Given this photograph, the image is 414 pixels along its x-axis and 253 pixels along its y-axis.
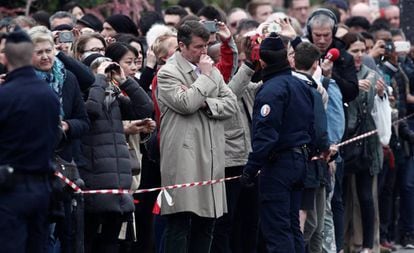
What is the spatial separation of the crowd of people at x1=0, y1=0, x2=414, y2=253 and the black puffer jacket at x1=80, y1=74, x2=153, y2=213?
1 cm

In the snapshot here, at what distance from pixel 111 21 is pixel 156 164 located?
2190 mm

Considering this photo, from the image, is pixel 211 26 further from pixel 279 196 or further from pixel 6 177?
pixel 6 177

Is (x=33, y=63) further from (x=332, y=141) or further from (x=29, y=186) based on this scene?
(x=332, y=141)

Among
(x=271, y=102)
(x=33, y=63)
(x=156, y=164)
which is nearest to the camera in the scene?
(x=33, y=63)

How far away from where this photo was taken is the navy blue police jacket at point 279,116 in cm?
1205

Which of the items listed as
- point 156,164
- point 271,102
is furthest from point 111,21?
point 271,102

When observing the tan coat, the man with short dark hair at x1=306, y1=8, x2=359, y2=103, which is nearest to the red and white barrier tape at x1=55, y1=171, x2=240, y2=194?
the tan coat

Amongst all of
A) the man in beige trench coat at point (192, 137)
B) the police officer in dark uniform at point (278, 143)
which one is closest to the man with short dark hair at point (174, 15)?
the man in beige trench coat at point (192, 137)

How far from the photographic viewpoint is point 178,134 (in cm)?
1215

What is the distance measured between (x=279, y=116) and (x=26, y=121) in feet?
9.78

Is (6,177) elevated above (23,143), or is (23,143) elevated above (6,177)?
(23,143)

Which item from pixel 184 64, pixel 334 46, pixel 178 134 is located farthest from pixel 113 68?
pixel 334 46

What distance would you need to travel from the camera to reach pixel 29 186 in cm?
994

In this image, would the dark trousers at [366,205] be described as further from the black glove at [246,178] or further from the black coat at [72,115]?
the black coat at [72,115]
